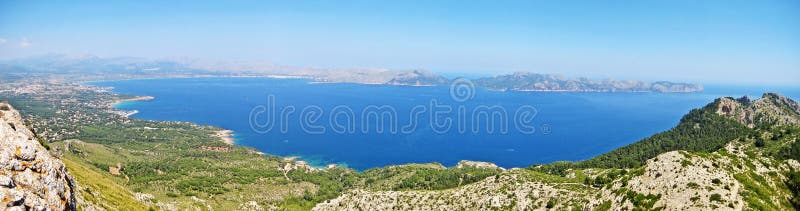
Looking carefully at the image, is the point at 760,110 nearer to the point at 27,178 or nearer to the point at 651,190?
the point at 651,190

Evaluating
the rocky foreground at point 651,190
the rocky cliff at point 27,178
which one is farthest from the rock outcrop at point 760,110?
the rocky cliff at point 27,178

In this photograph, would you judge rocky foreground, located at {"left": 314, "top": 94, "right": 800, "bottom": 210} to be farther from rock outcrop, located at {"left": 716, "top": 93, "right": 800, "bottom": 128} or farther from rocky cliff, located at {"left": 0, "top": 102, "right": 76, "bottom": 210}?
rock outcrop, located at {"left": 716, "top": 93, "right": 800, "bottom": 128}

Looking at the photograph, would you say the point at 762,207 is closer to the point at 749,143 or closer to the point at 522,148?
the point at 749,143

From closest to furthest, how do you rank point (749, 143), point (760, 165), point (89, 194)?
1. point (89, 194)
2. point (760, 165)
3. point (749, 143)

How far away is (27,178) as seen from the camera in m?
19.5

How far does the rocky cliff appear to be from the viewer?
18.2 metres

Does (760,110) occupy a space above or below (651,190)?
above

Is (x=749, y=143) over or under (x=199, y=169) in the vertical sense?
over

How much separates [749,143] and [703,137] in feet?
118

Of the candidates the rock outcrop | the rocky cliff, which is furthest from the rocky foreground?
the rock outcrop

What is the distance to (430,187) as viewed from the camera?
9869 cm

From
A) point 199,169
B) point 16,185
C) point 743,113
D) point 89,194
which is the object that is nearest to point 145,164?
point 199,169

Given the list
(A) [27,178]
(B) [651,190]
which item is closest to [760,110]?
(B) [651,190]

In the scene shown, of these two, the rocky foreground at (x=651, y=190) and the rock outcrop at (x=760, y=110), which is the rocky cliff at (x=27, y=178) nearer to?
the rocky foreground at (x=651, y=190)
